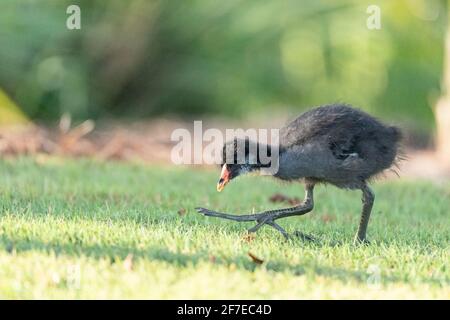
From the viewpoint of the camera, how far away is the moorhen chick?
5.26 metres

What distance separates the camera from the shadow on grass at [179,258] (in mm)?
4281

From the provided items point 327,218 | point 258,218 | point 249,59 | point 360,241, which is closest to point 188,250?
point 258,218

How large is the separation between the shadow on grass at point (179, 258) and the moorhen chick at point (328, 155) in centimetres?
77

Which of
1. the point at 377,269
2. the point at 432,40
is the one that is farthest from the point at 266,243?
the point at 432,40

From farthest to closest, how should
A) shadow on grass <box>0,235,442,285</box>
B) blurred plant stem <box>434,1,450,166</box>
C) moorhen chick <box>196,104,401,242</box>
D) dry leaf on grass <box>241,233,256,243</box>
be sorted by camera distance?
blurred plant stem <box>434,1,450,166</box>
moorhen chick <box>196,104,401,242</box>
dry leaf on grass <box>241,233,256,243</box>
shadow on grass <box>0,235,442,285</box>

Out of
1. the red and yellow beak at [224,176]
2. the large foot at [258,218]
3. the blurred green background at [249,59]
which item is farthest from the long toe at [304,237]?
the blurred green background at [249,59]

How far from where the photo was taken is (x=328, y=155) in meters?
5.26

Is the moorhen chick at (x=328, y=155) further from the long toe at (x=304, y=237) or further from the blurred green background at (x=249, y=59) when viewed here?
the blurred green background at (x=249, y=59)

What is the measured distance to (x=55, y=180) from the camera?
7.11 metres

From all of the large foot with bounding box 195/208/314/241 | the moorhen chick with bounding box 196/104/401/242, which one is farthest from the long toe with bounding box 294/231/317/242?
the moorhen chick with bounding box 196/104/401/242

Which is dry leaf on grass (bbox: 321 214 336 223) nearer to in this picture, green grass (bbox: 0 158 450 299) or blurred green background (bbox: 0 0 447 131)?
green grass (bbox: 0 158 450 299)
